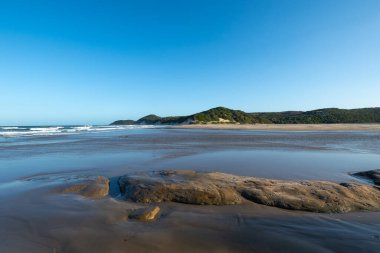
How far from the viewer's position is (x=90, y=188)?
7.68 m

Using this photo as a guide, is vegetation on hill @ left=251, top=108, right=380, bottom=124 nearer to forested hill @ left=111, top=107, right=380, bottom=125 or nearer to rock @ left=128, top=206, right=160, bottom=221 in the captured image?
forested hill @ left=111, top=107, right=380, bottom=125

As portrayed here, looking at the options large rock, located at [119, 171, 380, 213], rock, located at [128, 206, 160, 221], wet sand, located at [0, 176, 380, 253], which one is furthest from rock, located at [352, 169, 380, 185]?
rock, located at [128, 206, 160, 221]

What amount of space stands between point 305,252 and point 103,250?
3203 millimetres

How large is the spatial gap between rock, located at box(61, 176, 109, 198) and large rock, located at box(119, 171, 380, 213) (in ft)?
1.87

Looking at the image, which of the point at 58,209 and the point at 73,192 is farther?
the point at 73,192

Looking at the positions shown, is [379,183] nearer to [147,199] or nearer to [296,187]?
[296,187]

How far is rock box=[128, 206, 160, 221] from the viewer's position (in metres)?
5.47

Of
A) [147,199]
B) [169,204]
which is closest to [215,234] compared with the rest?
[169,204]

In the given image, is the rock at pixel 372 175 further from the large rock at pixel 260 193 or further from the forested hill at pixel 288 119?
the forested hill at pixel 288 119

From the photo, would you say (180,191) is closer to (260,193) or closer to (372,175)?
(260,193)

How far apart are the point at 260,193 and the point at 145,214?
3.07m

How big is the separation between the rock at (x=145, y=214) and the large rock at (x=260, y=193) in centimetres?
86

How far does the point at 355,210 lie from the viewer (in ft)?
20.2

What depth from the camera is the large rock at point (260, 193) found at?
637 centimetres
